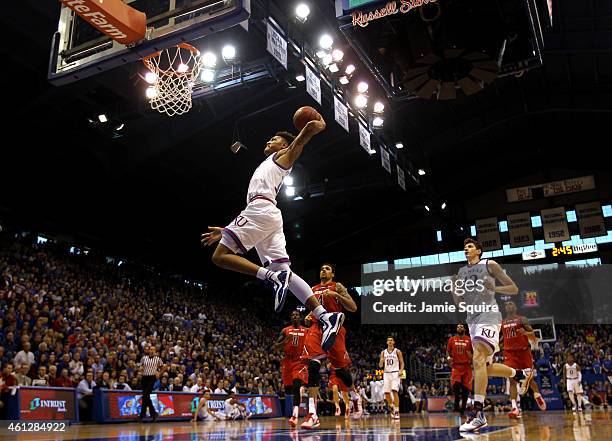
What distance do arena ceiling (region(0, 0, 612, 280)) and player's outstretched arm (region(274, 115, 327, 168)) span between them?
23.9 ft

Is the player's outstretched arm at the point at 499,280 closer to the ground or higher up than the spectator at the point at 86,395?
higher up

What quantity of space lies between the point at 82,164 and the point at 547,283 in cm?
2358

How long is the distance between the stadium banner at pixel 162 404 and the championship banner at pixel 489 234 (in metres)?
17.0

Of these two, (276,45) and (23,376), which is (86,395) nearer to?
(23,376)

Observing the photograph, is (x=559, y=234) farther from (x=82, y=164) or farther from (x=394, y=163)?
(x=82, y=164)

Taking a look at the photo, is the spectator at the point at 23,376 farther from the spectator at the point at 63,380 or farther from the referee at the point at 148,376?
the referee at the point at 148,376

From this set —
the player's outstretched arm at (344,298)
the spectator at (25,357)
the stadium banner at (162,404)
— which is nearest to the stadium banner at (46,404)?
the stadium banner at (162,404)

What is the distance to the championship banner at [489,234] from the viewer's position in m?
28.7

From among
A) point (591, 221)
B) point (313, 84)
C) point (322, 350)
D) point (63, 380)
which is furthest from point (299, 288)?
point (591, 221)

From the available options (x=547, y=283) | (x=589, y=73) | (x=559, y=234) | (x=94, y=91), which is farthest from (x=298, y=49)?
(x=547, y=283)

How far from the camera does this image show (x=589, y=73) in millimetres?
20016

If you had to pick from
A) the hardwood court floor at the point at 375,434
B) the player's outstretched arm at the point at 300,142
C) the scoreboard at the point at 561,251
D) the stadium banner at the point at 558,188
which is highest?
the stadium banner at the point at 558,188

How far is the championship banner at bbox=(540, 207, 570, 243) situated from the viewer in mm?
26516

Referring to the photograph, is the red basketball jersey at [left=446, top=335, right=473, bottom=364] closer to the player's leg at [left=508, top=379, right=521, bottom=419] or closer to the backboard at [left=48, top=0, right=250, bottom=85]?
the player's leg at [left=508, top=379, right=521, bottom=419]
